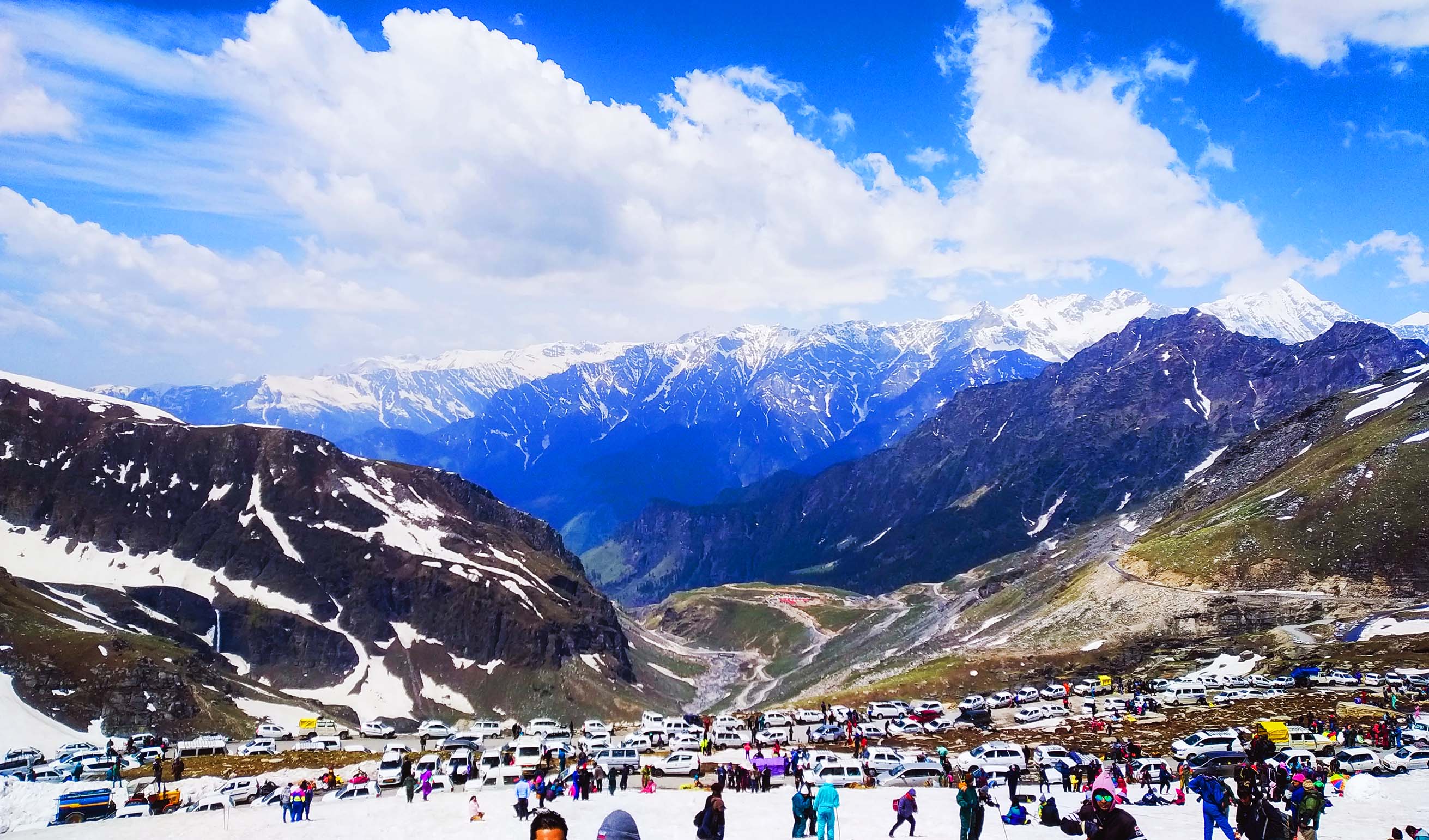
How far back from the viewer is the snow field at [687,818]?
111 feet

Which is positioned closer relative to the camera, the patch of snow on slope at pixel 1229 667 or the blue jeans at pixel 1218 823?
the blue jeans at pixel 1218 823

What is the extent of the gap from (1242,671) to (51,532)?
785 ft

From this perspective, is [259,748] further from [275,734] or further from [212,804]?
[212,804]

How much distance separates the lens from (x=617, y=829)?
12164 mm

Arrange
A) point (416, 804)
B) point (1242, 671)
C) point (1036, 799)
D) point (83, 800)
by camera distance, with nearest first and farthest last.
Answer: point (1036, 799), point (416, 804), point (83, 800), point (1242, 671)

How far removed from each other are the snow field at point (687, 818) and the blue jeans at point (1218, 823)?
3.51 meters

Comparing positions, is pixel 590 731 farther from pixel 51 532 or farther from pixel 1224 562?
pixel 51 532

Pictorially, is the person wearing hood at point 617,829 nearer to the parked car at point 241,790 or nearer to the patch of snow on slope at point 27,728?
the parked car at point 241,790

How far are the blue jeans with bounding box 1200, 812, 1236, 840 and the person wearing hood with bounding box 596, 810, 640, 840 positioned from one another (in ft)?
79.3

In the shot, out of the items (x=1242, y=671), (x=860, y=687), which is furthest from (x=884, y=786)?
(x=860, y=687)

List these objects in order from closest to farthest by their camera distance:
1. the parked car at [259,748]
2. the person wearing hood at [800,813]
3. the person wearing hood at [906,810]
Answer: the person wearing hood at [800,813]
the person wearing hood at [906,810]
the parked car at [259,748]

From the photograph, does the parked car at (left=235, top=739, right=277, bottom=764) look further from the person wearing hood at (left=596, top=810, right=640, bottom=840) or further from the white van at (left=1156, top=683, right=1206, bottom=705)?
the white van at (left=1156, top=683, right=1206, bottom=705)

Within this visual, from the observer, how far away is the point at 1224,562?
147125mm

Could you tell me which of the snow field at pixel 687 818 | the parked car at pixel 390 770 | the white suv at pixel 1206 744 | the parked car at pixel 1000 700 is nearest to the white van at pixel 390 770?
the parked car at pixel 390 770
